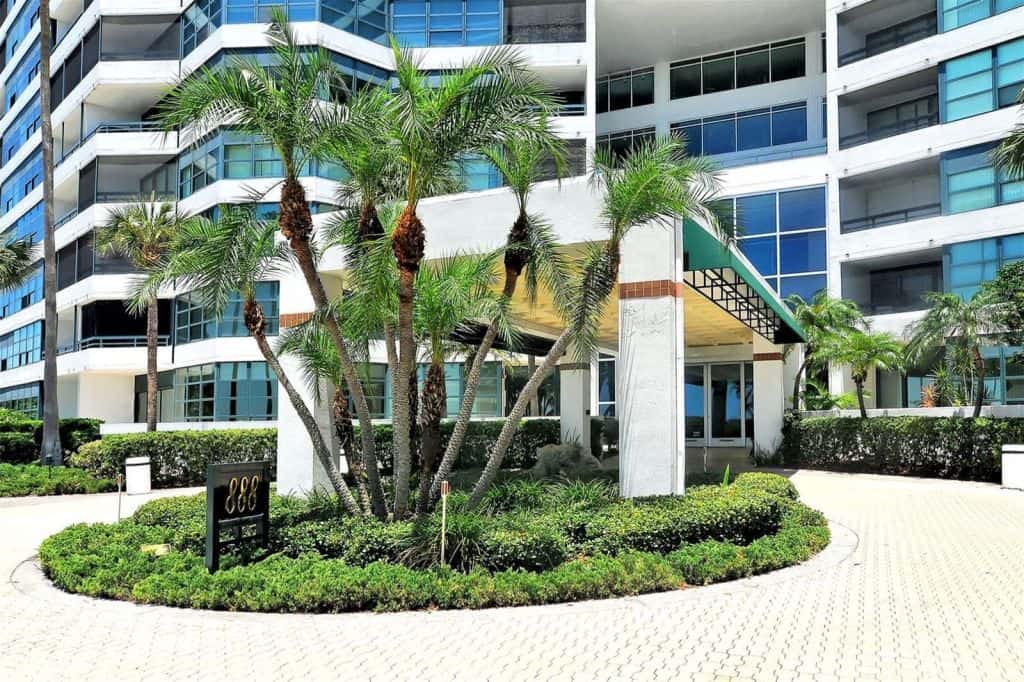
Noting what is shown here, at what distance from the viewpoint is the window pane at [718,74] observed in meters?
37.1

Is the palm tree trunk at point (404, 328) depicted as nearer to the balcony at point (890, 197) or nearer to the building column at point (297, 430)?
the building column at point (297, 430)

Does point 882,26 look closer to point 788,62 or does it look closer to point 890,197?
point 788,62

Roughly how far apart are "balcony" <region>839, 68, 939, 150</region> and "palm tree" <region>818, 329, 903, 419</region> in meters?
9.89

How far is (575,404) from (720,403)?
902cm

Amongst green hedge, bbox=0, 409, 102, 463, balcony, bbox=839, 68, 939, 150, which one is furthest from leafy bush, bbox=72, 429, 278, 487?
balcony, bbox=839, 68, 939, 150

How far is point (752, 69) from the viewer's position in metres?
36.6

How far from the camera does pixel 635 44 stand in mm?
37219

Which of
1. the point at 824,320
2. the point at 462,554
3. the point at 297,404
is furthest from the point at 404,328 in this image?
the point at 824,320

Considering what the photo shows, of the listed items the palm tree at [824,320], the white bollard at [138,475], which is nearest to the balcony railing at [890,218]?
the palm tree at [824,320]

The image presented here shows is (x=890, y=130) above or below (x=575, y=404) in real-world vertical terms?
above

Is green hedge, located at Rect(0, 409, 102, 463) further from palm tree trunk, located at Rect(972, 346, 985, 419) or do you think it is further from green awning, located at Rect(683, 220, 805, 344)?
palm tree trunk, located at Rect(972, 346, 985, 419)

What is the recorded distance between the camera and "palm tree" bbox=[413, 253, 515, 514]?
34.8 feet

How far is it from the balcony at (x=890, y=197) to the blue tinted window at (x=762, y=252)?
2.68m

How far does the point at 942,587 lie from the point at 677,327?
4542 millimetres
